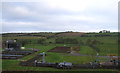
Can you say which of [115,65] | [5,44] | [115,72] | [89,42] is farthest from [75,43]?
[115,72]

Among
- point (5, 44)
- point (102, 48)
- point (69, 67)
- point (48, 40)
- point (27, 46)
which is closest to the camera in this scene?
point (69, 67)

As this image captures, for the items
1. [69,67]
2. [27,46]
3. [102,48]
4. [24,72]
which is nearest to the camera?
[24,72]

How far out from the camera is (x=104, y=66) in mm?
12914

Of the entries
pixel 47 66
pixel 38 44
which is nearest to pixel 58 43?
pixel 38 44

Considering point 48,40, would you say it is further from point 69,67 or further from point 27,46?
point 69,67

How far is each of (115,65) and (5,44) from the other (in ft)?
70.3

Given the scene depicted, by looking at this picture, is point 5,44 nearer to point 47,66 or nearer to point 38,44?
point 38,44

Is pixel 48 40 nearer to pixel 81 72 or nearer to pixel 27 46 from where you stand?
pixel 27 46

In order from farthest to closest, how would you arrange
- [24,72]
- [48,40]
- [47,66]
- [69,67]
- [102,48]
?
[48,40], [102,48], [47,66], [69,67], [24,72]

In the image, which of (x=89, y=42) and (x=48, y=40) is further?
(x=48, y=40)

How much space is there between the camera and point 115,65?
13.0 meters

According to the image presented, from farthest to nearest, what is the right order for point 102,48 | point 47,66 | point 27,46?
point 27,46 < point 102,48 < point 47,66

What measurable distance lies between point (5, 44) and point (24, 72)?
65.2ft

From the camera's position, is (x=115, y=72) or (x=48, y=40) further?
(x=48, y=40)
